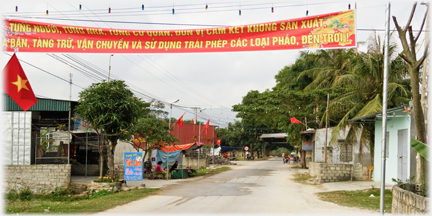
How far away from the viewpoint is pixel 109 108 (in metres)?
15.8

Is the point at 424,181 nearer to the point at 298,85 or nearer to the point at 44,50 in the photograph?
the point at 44,50

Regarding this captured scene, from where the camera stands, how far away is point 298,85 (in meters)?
34.8

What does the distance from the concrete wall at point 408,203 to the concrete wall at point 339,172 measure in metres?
10.4

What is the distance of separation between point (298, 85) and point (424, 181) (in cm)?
2686

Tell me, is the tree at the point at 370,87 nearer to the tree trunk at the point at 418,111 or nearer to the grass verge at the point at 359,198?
the grass verge at the point at 359,198

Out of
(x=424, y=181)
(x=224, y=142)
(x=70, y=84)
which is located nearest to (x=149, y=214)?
(x=424, y=181)

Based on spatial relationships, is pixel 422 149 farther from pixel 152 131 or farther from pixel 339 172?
pixel 152 131

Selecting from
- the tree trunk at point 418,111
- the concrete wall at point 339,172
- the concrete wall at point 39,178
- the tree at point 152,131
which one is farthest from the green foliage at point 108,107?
the tree trunk at point 418,111

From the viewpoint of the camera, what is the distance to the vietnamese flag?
838cm

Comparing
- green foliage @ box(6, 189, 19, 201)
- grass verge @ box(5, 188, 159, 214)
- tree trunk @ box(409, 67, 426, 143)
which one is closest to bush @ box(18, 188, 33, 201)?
green foliage @ box(6, 189, 19, 201)

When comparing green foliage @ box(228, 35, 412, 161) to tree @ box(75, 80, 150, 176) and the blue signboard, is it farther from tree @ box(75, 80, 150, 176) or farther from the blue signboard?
tree @ box(75, 80, 150, 176)

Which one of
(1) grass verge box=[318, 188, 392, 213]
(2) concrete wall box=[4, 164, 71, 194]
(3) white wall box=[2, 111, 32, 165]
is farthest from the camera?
(3) white wall box=[2, 111, 32, 165]

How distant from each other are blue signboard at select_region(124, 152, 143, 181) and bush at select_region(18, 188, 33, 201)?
4373 millimetres

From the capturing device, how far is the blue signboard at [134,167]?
1617 centimetres
